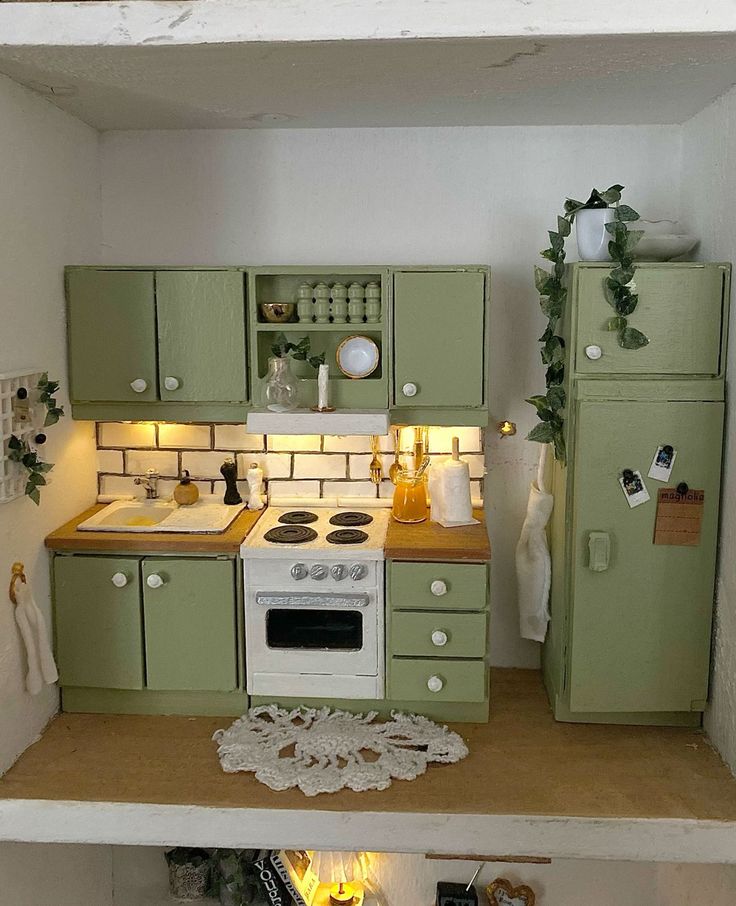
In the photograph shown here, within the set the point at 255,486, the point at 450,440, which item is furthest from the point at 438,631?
the point at 255,486

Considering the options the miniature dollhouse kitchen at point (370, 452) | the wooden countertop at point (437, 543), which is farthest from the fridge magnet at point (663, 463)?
the wooden countertop at point (437, 543)

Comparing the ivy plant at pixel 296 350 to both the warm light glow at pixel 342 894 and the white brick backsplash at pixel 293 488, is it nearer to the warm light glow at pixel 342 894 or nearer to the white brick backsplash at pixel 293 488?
the white brick backsplash at pixel 293 488

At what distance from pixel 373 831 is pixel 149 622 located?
1.06m

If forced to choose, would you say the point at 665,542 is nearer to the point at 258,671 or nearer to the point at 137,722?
the point at 258,671

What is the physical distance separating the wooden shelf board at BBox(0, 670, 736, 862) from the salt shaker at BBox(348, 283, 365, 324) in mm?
1529

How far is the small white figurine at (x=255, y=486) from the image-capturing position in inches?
136

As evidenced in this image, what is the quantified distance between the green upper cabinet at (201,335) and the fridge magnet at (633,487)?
134cm

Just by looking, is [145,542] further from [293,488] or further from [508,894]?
[508,894]

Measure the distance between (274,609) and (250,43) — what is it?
70.4 inches

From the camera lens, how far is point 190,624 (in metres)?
3.11

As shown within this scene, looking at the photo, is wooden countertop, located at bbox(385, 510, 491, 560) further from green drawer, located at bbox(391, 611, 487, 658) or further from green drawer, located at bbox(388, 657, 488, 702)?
green drawer, located at bbox(388, 657, 488, 702)

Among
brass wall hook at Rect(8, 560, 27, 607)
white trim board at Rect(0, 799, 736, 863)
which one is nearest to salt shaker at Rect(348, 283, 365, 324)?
brass wall hook at Rect(8, 560, 27, 607)

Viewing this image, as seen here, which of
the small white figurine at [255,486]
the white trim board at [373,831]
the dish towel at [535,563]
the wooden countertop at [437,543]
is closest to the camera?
the white trim board at [373,831]

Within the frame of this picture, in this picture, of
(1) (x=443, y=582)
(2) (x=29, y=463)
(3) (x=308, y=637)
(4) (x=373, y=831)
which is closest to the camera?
(4) (x=373, y=831)
